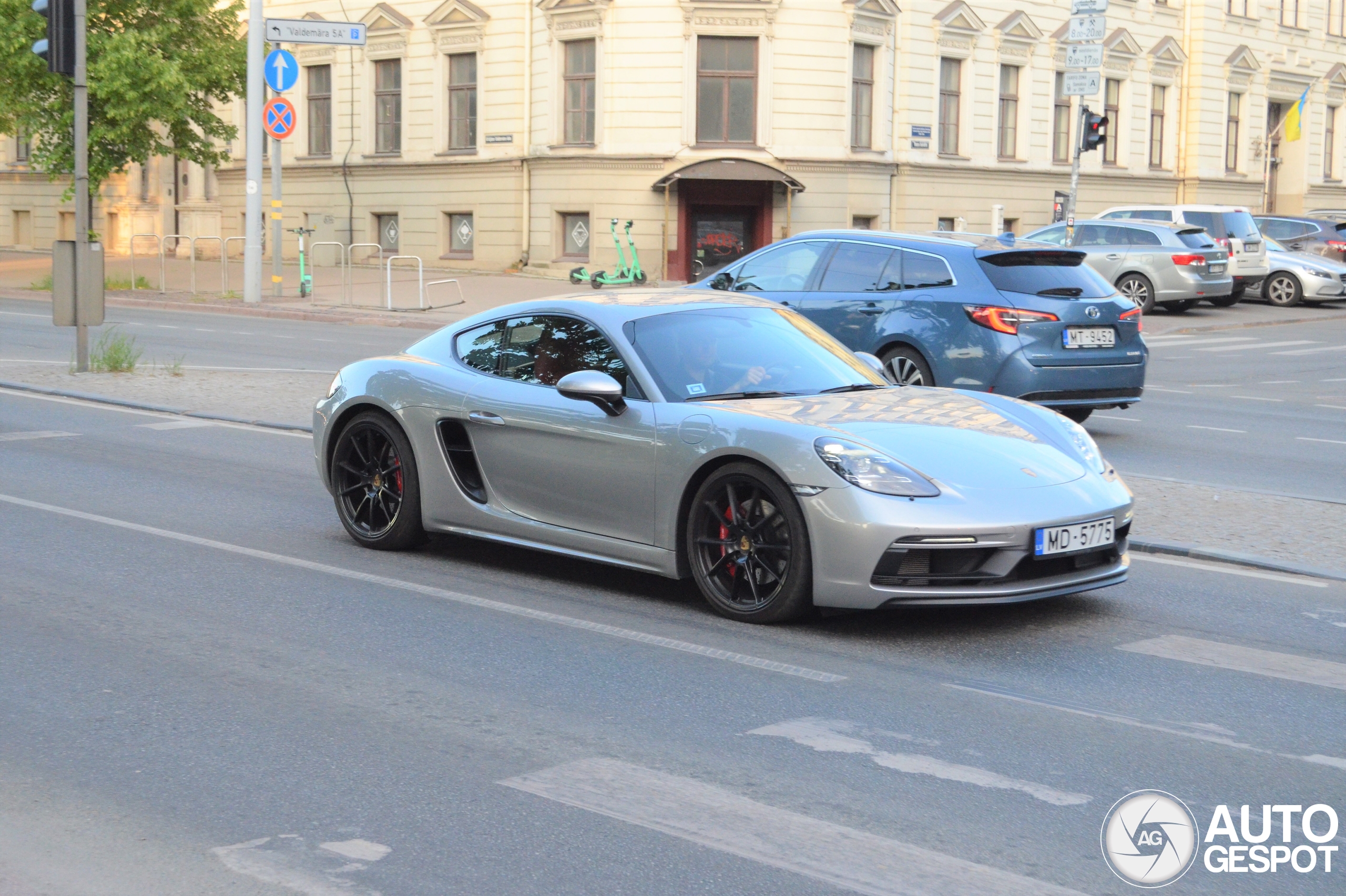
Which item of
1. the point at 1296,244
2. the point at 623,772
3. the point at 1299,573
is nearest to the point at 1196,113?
the point at 1296,244

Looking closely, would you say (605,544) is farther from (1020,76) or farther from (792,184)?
(1020,76)

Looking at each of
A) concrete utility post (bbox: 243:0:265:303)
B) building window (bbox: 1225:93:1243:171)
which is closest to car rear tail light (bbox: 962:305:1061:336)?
concrete utility post (bbox: 243:0:265:303)

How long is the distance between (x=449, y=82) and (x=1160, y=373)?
79.2 feet

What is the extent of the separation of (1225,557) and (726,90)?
28170mm

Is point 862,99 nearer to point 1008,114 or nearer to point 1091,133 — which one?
point 1008,114

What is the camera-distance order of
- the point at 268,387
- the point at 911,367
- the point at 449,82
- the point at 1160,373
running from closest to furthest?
the point at 911,367, the point at 268,387, the point at 1160,373, the point at 449,82

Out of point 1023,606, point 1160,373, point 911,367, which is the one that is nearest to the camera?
point 1023,606

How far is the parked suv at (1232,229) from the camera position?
31.1m

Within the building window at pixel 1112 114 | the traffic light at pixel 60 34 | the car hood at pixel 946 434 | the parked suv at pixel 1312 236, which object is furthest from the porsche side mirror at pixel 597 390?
the building window at pixel 1112 114

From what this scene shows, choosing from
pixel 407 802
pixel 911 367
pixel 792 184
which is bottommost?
pixel 407 802

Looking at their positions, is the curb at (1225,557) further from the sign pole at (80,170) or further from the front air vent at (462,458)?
the sign pole at (80,170)

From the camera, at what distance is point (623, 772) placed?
466 centimetres

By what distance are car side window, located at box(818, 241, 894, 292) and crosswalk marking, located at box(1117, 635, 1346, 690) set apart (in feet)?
22.0

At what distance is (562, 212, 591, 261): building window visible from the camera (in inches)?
1446
